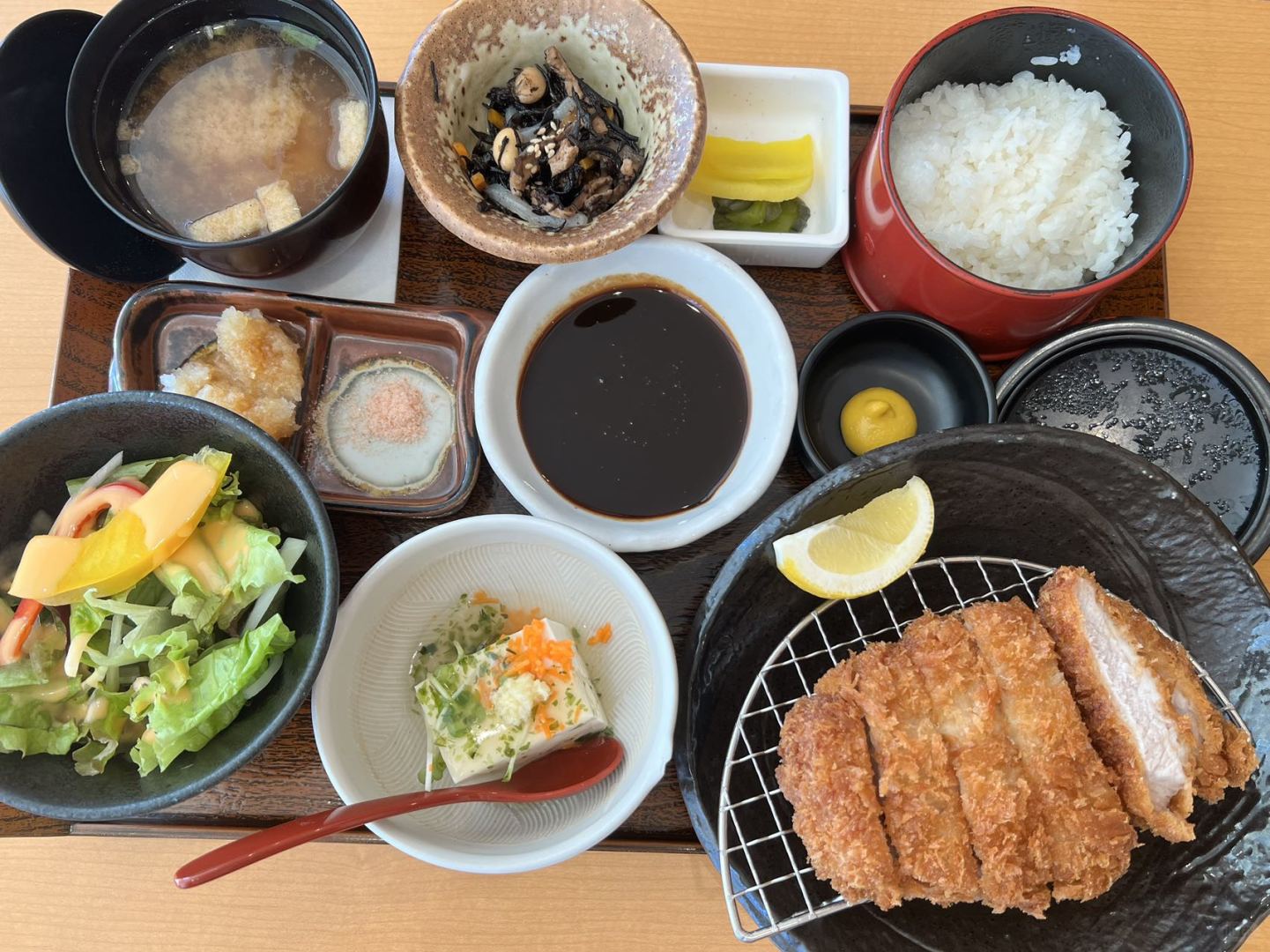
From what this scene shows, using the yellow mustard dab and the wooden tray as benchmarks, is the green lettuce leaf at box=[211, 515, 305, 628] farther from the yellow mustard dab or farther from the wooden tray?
the yellow mustard dab

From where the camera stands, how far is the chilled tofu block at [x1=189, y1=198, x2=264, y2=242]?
1.56 metres

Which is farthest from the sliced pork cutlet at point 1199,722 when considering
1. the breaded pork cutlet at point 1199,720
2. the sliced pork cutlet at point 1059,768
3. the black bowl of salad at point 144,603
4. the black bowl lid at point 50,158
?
the black bowl lid at point 50,158

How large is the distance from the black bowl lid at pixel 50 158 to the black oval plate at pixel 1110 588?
4.31 ft

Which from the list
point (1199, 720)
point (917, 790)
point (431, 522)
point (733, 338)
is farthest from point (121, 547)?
point (1199, 720)

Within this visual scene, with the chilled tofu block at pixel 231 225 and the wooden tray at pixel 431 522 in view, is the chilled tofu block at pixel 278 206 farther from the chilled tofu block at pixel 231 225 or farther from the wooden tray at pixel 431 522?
the wooden tray at pixel 431 522

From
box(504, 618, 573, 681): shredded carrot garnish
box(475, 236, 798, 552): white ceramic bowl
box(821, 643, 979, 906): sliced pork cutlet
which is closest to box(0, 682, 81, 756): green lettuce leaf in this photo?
box(504, 618, 573, 681): shredded carrot garnish

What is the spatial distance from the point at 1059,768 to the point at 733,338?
96cm

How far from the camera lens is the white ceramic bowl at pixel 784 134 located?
161 cm

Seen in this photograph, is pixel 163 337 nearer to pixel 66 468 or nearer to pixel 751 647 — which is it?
pixel 66 468

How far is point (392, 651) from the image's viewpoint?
1525mm

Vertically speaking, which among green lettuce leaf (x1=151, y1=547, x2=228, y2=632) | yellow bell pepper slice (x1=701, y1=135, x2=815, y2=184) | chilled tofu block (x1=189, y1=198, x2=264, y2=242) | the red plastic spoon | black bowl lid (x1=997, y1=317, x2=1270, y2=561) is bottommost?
the red plastic spoon

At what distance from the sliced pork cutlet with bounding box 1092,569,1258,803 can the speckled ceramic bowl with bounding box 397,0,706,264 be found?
1053 mm

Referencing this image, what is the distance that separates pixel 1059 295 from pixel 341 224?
130cm

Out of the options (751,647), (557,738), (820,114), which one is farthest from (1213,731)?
(820,114)
